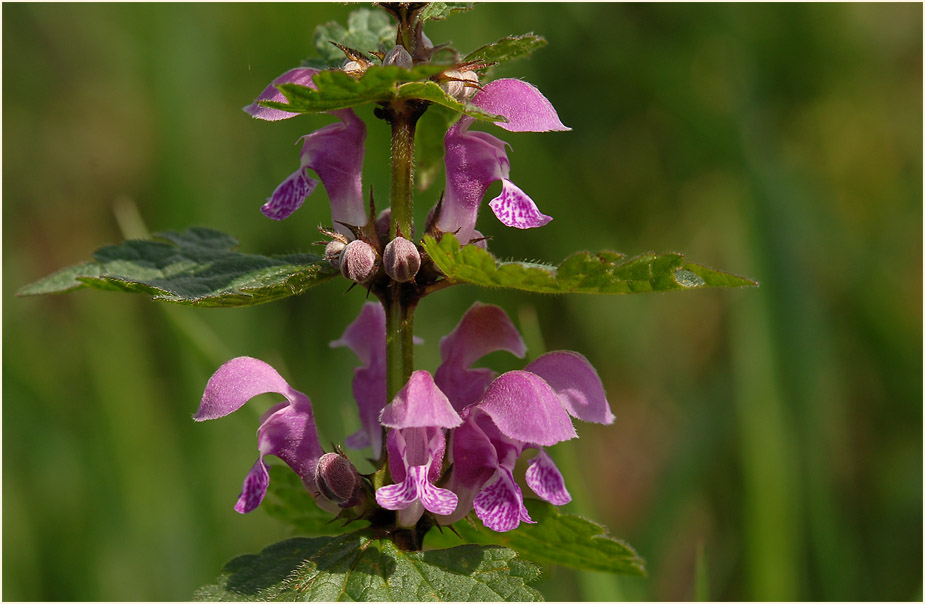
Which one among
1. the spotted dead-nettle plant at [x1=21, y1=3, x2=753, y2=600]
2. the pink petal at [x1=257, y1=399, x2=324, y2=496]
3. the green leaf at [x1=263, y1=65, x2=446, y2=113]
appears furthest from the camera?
the pink petal at [x1=257, y1=399, x2=324, y2=496]

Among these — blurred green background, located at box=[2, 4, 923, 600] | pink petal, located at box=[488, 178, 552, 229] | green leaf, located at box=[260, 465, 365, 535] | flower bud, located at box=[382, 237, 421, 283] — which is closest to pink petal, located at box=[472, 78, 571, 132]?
pink petal, located at box=[488, 178, 552, 229]

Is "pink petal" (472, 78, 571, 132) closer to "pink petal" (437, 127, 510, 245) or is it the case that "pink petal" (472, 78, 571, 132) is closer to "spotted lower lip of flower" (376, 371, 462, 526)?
"pink petal" (437, 127, 510, 245)

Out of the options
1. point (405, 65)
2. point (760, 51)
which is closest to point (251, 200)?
point (760, 51)

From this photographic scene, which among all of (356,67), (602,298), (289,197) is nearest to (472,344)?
(289,197)

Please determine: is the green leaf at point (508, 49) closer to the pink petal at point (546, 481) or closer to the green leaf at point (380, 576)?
the pink petal at point (546, 481)

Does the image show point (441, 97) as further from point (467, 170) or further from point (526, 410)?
point (526, 410)

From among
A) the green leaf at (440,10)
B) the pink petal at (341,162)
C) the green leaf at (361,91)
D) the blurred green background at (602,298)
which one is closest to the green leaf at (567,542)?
the pink petal at (341,162)
